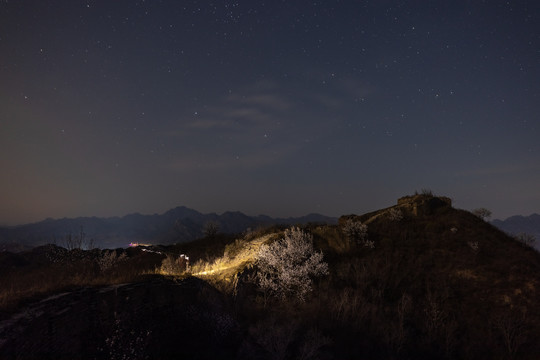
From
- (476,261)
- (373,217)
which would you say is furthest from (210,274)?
(476,261)

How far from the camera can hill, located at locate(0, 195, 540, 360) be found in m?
7.64

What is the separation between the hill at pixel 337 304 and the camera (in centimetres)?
764

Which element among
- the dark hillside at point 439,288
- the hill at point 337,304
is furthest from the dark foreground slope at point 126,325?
the dark hillside at point 439,288

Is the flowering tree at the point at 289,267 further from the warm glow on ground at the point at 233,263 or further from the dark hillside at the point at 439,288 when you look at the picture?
the dark hillside at the point at 439,288

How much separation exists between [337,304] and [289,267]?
139 inches

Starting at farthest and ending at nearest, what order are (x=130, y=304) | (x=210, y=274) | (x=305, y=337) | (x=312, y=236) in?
(x=312, y=236) → (x=210, y=274) → (x=305, y=337) → (x=130, y=304)

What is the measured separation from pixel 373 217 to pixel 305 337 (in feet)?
49.6

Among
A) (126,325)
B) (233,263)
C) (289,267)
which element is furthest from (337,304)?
(126,325)

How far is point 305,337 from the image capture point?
9.97 meters

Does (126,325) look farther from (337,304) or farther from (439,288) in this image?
(439,288)

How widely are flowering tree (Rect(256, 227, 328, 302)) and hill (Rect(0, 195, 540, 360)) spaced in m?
0.25

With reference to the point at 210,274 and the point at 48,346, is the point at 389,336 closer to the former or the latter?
the point at 210,274

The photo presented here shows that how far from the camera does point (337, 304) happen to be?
40.9 ft

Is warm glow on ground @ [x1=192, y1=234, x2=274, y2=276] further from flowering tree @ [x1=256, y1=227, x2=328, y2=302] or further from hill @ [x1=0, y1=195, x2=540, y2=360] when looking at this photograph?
flowering tree @ [x1=256, y1=227, x2=328, y2=302]
